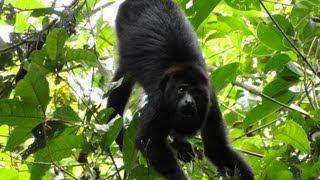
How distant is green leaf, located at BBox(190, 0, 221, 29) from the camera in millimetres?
3232

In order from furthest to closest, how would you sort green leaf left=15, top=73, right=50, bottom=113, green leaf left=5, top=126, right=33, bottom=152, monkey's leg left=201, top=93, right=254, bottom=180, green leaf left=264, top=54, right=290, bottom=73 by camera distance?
monkey's leg left=201, top=93, right=254, bottom=180, green leaf left=264, top=54, right=290, bottom=73, green leaf left=5, top=126, right=33, bottom=152, green leaf left=15, top=73, right=50, bottom=113

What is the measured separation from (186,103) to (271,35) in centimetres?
98

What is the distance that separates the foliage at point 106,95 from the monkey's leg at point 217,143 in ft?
0.35

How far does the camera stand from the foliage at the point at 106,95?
2.43m

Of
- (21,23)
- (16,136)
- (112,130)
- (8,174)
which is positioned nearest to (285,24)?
(112,130)

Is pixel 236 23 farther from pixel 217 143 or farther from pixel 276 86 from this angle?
pixel 217 143

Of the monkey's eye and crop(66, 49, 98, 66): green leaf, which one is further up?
crop(66, 49, 98, 66): green leaf

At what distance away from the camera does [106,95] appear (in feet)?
8.09

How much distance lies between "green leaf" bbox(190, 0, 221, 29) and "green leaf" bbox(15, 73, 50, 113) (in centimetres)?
127

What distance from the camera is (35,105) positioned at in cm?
238

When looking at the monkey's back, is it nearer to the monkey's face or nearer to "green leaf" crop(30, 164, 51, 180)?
the monkey's face

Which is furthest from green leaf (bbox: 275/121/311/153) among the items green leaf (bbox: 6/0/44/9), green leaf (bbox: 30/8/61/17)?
green leaf (bbox: 6/0/44/9)

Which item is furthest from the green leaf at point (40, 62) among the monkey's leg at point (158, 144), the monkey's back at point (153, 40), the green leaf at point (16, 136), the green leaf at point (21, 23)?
the monkey's back at point (153, 40)

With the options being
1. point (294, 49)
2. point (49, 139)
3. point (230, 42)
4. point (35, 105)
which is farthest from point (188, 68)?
point (35, 105)
